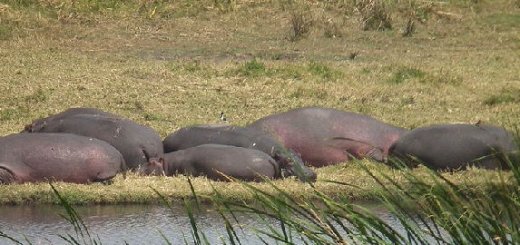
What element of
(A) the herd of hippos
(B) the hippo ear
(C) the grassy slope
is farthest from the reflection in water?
(B) the hippo ear

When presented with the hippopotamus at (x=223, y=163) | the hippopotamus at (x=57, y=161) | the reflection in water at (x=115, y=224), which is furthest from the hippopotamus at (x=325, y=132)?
the reflection in water at (x=115, y=224)

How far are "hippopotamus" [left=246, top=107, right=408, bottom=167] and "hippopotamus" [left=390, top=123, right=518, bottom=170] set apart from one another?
22 cm

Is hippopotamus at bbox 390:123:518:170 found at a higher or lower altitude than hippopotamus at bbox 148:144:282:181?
lower

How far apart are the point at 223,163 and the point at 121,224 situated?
4.52ft

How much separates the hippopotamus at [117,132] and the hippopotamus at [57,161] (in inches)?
12.0

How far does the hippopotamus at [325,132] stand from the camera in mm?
10039

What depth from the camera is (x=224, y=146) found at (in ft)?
30.8

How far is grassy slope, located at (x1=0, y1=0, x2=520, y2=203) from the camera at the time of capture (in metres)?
11.8

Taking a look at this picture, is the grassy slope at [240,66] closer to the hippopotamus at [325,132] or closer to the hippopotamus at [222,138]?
the hippopotamus at [325,132]

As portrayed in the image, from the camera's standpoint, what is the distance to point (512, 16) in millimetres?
19594

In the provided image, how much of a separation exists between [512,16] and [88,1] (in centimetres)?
620

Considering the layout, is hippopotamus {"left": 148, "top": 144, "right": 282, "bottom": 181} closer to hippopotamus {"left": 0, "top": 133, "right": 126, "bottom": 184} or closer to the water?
hippopotamus {"left": 0, "top": 133, "right": 126, "bottom": 184}

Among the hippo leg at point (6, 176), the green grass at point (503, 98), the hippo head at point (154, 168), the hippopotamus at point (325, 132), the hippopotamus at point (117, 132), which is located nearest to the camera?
the hippo leg at point (6, 176)

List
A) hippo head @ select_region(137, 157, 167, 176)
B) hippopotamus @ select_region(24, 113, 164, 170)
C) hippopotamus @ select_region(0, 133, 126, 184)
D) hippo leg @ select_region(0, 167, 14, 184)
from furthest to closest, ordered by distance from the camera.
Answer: hippopotamus @ select_region(24, 113, 164, 170)
hippo head @ select_region(137, 157, 167, 176)
hippopotamus @ select_region(0, 133, 126, 184)
hippo leg @ select_region(0, 167, 14, 184)
